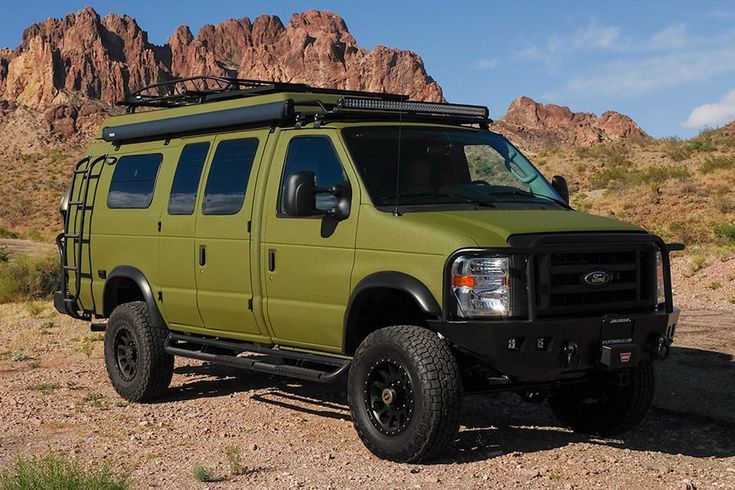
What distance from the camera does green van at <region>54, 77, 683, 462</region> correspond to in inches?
245

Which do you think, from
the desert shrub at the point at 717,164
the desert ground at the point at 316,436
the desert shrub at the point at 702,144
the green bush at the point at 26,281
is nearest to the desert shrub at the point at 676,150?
the desert shrub at the point at 702,144

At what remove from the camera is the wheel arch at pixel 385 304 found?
6.29 meters

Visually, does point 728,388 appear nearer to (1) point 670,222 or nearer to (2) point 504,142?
(2) point 504,142

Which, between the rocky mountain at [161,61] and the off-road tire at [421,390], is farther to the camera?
the rocky mountain at [161,61]

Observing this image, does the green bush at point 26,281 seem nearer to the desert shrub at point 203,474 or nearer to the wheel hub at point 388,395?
the desert shrub at point 203,474

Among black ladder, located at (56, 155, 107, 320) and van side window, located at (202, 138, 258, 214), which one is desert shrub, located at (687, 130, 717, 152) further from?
van side window, located at (202, 138, 258, 214)

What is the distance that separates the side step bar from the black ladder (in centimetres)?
151

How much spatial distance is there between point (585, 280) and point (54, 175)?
59182 millimetres

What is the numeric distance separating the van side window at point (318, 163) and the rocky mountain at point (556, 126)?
7249 cm

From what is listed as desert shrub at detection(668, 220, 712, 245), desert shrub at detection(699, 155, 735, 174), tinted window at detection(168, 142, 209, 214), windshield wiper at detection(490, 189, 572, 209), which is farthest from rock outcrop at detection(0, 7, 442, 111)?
windshield wiper at detection(490, 189, 572, 209)

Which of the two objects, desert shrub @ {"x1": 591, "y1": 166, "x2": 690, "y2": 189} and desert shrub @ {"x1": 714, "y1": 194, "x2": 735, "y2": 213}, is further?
desert shrub @ {"x1": 591, "y1": 166, "x2": 690, "y2": 189}

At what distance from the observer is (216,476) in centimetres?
633

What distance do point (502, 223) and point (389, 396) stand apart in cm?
137

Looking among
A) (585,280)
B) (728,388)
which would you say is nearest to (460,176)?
(585,280)
